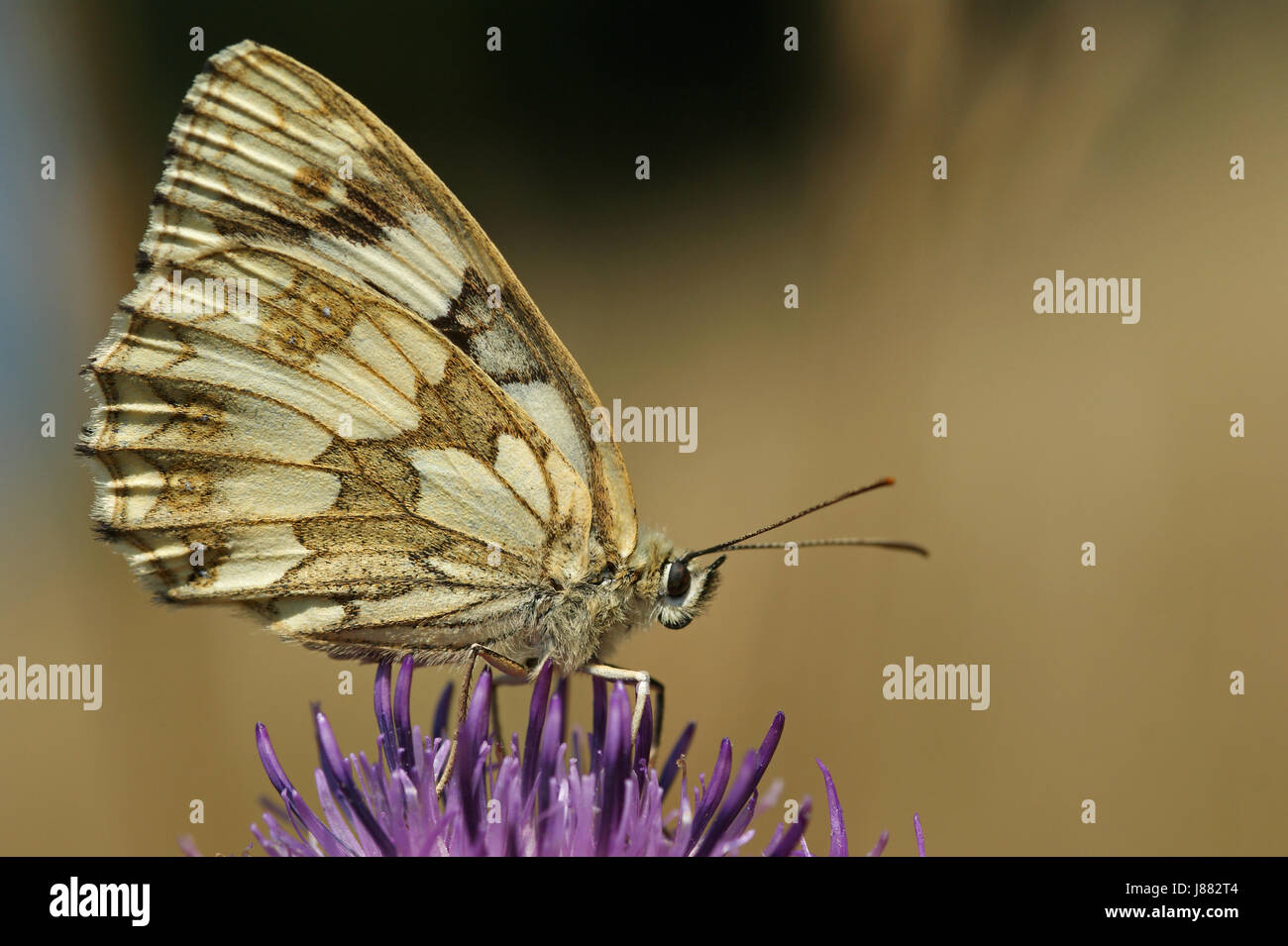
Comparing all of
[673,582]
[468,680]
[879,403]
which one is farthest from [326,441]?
[879,403]

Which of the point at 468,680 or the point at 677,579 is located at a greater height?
the point at 677,579

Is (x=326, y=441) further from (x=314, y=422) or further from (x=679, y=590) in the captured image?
(x=679, y=590)

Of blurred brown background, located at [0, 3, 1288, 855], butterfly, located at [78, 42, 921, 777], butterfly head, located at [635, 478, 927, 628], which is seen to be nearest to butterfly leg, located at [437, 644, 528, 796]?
butterfly, located at [78, 42, 921, 777]

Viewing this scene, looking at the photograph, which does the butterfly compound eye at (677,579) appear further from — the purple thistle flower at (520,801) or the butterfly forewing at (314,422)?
the purple thistle flower at (520,801)

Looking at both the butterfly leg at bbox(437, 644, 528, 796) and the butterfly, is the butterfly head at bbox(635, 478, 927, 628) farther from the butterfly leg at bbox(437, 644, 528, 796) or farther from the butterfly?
the butterfly leg at bbox(437, 644, 528, 796)

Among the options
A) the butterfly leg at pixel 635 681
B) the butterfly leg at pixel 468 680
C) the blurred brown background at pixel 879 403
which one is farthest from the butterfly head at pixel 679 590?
the blurred brown background at pixel 879 403

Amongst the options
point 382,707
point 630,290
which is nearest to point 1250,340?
point 630,290

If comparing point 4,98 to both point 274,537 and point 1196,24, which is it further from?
point 1196,24
